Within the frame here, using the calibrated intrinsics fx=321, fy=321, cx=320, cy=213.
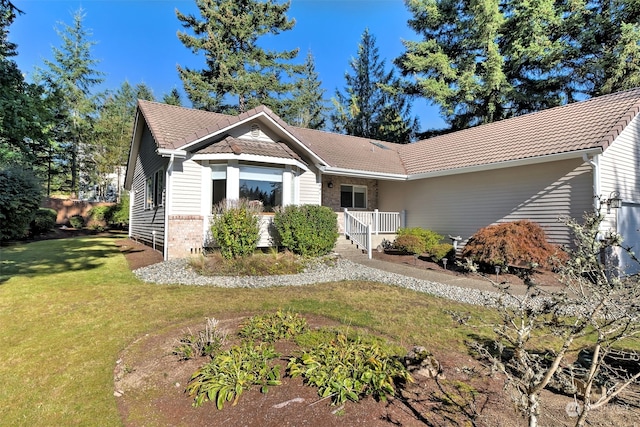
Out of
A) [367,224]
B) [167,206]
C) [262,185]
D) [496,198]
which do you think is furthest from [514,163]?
[167,206]

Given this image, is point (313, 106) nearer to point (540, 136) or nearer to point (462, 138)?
point (462, 138)

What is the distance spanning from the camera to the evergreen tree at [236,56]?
1001 inches

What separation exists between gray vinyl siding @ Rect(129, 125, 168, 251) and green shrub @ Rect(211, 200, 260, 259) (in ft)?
10.4

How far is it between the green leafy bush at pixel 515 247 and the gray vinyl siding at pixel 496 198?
76cm

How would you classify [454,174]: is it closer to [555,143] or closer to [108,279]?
[555,143]

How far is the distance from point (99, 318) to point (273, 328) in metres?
3.16

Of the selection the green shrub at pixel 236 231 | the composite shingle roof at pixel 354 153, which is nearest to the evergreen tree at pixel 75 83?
the composite shingle roof at pixel 354 153

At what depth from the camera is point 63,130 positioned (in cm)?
2978

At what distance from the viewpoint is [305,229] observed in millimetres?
10453

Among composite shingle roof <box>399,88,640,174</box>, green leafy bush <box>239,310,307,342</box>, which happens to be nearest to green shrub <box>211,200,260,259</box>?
green leafy bush <box>239,310,307,342</box>

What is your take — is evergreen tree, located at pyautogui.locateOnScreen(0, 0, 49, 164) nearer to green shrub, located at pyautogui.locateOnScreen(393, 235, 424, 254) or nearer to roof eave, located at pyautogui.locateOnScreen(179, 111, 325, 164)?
roof eave, located at pyautogui.locateOnScreen(179, 111, 325, 164)

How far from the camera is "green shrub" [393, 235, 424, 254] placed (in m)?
12.4

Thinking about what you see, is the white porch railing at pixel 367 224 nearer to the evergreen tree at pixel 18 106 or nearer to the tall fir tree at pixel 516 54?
the evergreen tree at pixel 18 106

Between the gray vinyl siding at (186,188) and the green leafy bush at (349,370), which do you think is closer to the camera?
the green leafy bush at (349,370)
